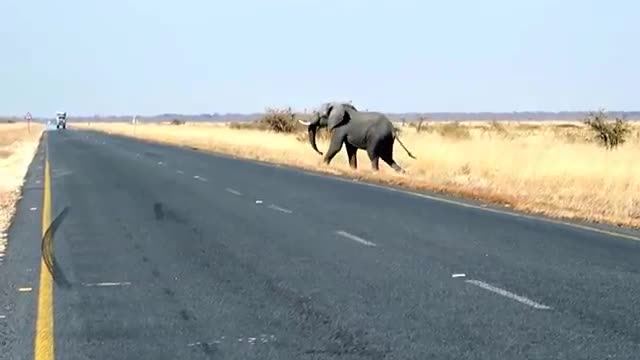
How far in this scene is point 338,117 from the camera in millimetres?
31531

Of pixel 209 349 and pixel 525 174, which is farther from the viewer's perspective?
pixel 525 174

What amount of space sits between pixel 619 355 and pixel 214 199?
14329 millimetres

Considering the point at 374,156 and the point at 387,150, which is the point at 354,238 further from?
the point at 387,150

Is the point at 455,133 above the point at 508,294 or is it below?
above

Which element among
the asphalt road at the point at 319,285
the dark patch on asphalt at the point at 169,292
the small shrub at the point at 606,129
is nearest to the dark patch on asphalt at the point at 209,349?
the asphalt road at the point at 319,285

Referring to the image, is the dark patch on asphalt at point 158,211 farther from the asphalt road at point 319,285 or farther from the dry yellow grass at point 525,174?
the dry yellow grass at point 525,174

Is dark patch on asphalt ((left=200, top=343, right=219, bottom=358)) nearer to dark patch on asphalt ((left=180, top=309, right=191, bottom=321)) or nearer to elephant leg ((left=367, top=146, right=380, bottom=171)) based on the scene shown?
dark patch on asphalt ((left=180, top=309, right=191, bottom=321))

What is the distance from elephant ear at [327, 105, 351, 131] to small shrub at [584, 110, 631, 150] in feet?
A: 52.9

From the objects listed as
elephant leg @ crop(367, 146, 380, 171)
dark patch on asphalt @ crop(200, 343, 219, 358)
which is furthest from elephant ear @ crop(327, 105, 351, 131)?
dark patch on asphalt @ crop(200, 343, 219, 358)

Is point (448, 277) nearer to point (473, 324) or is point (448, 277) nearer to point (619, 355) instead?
point (473, 324)

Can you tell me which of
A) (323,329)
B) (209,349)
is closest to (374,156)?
(323,329)

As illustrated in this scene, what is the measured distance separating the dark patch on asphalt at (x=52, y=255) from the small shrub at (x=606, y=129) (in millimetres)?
32292

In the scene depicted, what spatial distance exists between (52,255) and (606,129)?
37.0m

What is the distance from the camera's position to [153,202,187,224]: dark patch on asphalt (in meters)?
15.7
